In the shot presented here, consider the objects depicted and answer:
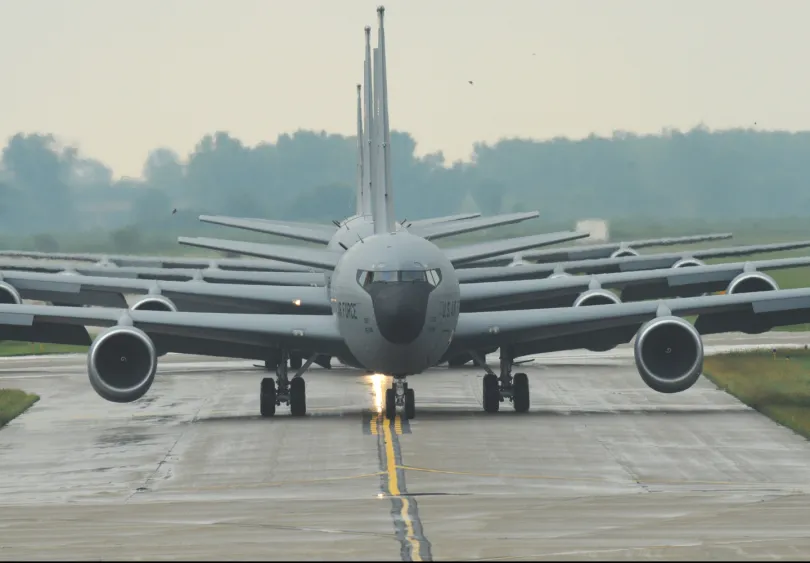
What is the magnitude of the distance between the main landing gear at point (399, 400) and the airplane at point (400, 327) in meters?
0.04

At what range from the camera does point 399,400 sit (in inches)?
1423

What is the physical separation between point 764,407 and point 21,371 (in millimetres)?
25648

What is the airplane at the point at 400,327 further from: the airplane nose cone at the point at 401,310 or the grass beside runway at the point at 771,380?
the grass beside runway at the point at 771,380

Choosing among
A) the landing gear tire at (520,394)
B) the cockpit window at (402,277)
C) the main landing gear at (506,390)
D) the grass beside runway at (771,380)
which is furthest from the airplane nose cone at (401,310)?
the grass beside runway at (771,380)

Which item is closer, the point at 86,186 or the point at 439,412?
the point at 439,412

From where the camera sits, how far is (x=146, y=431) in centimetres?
3572

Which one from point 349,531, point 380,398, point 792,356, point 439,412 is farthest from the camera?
point 792,356

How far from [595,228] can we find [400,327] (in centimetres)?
6563

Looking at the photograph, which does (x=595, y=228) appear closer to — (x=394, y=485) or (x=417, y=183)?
(x=417, y=183)

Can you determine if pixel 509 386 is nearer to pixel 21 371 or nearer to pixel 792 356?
pixel 792 356

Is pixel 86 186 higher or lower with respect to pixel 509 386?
higher

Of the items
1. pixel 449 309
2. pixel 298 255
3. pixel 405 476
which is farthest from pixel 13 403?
pixel 405 476

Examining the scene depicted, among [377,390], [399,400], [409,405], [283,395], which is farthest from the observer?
[377,390]

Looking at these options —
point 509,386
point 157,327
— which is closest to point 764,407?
point 509,386
